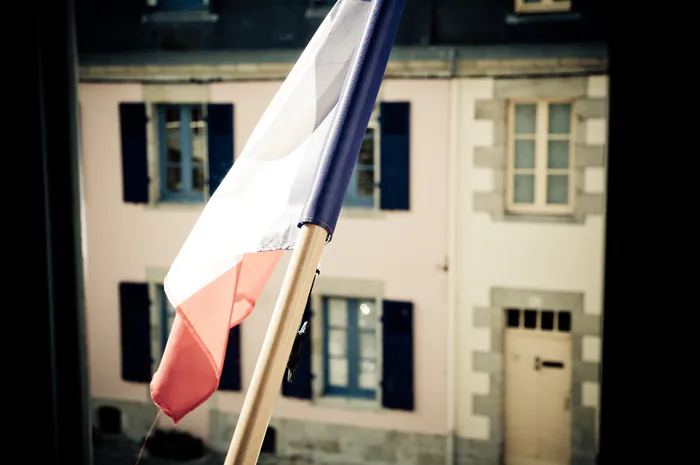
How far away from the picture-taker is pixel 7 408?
1270mm

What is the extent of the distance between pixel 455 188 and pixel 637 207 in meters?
6.16

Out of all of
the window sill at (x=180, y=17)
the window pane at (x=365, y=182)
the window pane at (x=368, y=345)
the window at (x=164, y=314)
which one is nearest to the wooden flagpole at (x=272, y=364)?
the window pane at (x=365, y=182)

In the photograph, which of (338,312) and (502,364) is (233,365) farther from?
(502,364)

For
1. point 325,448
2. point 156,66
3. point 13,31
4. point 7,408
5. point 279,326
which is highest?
point 156,66

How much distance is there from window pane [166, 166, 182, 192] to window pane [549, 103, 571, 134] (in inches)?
183

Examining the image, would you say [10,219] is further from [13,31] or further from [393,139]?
[393,139]

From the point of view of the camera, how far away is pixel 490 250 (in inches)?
281

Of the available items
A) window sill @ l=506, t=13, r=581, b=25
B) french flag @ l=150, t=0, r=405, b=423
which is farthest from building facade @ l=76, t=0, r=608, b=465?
french flag @ l=150, t=0, r=405, b=423

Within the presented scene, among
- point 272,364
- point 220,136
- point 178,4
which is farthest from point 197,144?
point 272,364

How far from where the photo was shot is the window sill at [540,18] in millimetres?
6711

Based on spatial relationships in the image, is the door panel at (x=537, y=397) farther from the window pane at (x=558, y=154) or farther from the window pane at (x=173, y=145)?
the window pane at (x=173, y=145)

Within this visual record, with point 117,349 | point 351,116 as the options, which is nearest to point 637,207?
point 351,116

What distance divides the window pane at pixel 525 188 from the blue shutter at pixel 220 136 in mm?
3441

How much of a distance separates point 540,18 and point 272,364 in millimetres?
6527
